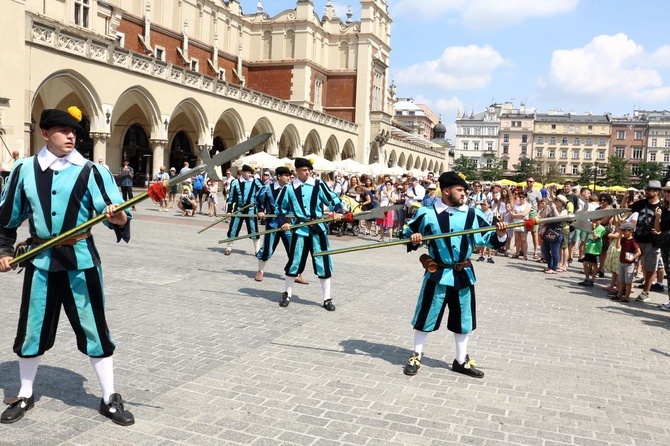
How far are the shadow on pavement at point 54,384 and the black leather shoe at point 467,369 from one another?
3062 millimetres

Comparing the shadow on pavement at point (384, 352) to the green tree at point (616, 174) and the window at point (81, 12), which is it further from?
the green tree at point (616, 174)

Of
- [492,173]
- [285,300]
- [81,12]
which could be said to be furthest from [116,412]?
[492,173]

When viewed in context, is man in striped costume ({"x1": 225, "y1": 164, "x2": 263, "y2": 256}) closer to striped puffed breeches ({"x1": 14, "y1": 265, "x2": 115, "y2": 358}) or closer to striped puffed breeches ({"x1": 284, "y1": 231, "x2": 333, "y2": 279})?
striped puffed breeches ({"x1": 284, "y1": 231, "x2": 333, "y2": 279})

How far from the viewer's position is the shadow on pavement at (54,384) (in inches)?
175

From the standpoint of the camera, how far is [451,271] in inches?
215

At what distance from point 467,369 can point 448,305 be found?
1.96ft

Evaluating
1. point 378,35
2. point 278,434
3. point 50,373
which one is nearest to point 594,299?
point 278,434

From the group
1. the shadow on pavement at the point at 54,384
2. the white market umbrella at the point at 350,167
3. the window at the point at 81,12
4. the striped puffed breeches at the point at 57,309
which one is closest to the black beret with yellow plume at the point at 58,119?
the striped puffed breeches at the point at 57,309

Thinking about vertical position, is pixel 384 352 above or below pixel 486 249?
below

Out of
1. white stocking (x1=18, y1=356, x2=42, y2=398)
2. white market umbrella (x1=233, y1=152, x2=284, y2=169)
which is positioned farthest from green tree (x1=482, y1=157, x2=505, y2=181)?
white stocking (x1=18, y1=356, x2=42, y2=398)

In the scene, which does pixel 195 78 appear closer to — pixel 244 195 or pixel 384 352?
pixel 244 195

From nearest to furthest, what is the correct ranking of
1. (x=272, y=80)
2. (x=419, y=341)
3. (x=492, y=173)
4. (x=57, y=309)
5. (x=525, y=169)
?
(x=57, y=309) → (x=419, y=341) → (x=272, y=80) → (x=525, y=169) → (x=492, y=173)

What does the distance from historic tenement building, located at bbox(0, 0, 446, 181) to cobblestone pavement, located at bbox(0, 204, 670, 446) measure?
14.6 metres

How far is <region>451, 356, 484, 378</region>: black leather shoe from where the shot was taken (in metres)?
5.44
